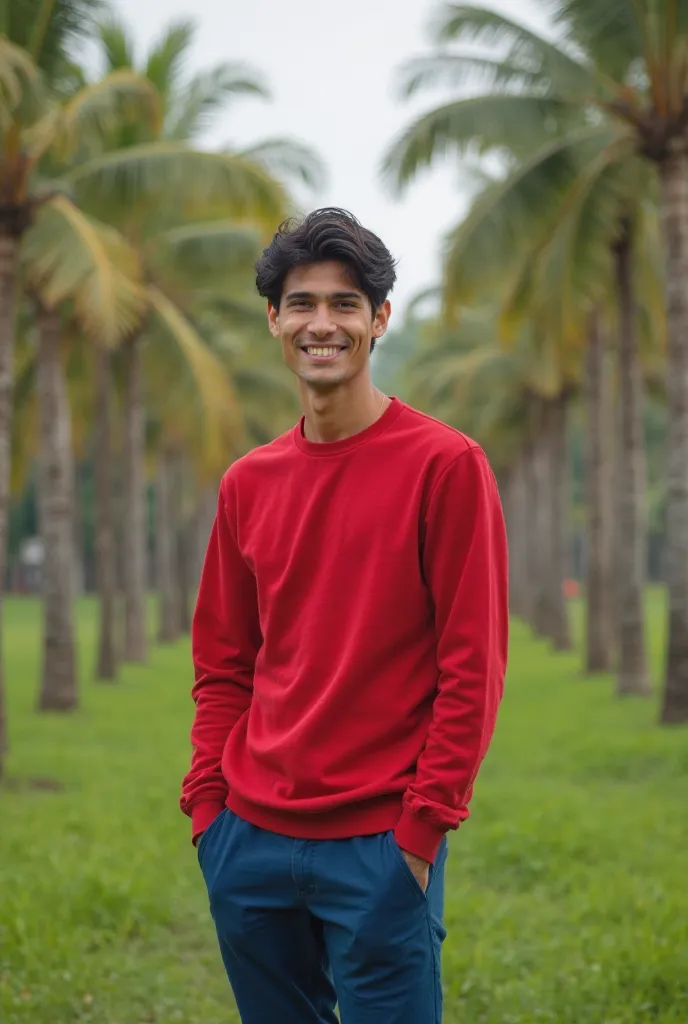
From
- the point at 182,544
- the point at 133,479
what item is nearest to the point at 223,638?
the point at 133,479

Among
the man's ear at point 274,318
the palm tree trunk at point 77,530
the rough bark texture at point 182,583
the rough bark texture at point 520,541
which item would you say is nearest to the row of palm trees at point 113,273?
the rough bark texture at point 182,583

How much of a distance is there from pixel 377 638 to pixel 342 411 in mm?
495

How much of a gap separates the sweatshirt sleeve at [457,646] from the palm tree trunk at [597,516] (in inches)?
680

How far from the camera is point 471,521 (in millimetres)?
2447

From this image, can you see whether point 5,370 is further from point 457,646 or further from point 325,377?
point 457,646

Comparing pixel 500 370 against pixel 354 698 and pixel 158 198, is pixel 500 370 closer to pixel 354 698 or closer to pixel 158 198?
pixel 158 198

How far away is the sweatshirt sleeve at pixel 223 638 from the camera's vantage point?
2846mm

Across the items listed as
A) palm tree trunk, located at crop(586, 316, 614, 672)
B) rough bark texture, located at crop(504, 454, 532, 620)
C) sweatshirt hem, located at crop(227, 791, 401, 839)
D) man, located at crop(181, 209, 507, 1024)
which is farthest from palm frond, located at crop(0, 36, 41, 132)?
rough bark texture, located at crop(504, 454, 532, 620)

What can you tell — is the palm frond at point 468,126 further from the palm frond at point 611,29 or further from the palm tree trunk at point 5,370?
the palm tree trunk at point 5,370

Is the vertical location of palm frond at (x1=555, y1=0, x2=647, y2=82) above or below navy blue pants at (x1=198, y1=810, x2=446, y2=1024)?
above

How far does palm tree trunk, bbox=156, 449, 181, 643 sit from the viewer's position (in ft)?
91.7

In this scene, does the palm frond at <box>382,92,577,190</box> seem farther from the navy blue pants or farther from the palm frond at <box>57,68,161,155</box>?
the navy blue pants

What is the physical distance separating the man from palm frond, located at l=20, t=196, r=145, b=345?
8.44 m

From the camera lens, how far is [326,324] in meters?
2.58
